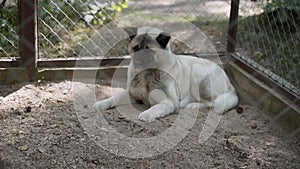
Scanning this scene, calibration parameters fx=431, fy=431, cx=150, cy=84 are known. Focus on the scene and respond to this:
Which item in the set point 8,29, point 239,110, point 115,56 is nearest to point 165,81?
point 239,110

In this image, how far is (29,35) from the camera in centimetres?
419

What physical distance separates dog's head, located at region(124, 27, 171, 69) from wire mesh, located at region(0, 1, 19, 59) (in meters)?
1.39

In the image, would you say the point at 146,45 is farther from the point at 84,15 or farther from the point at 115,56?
the point at 84,15

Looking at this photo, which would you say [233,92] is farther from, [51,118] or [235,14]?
[51,118]

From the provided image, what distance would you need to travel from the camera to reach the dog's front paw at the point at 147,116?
12.2ft

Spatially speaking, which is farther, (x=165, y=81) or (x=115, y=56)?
(x=115, y=56)

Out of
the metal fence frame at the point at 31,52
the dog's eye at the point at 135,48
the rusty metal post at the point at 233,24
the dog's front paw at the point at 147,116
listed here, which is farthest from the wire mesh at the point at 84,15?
the dog's front paw at the point at 147,116

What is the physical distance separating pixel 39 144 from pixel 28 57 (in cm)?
137

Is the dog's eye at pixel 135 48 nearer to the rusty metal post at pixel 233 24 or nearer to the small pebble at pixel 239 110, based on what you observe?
the small pebble at pixel 239 110

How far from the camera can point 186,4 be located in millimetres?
6695

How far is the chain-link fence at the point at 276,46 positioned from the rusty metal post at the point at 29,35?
2.22 metres

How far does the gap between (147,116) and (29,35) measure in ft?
4.74

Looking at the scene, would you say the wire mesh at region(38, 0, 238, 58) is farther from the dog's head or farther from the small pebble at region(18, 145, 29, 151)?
the small pebble at region(18, 145, 29, 151)

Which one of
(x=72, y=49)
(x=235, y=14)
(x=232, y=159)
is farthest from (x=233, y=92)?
(x=72, y=49)
